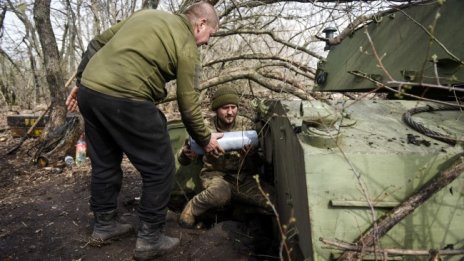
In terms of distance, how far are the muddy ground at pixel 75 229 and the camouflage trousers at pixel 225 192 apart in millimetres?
162

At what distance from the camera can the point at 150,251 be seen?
288 centimetres

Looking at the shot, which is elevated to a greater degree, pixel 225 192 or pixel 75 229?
pixel 225 192

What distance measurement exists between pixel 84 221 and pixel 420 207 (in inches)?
115

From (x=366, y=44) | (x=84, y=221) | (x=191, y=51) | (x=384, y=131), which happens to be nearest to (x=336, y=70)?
(x=366, y=44)

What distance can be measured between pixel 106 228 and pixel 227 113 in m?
1.38

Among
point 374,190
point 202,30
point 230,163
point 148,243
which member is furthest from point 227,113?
point 374,190

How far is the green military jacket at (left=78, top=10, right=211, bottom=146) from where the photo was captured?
2.60 metres

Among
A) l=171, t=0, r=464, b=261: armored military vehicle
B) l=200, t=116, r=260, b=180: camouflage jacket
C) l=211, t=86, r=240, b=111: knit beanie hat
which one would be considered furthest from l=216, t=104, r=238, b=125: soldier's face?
l=171, t=0, r=464, b=261: armored military vehicle

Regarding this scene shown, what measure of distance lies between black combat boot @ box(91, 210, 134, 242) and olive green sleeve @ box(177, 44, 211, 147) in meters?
1.00

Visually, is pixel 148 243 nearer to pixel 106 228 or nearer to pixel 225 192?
pixel 106 228

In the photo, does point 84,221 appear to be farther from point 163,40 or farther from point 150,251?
point 163,40

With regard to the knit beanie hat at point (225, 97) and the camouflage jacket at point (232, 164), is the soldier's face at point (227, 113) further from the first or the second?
the camouflage jacket at point (232, 164)

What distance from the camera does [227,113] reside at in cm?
373

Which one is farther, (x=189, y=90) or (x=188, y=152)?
(x=188, y=152)
